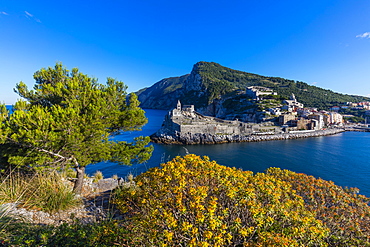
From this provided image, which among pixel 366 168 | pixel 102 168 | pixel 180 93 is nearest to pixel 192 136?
pixel 102 168

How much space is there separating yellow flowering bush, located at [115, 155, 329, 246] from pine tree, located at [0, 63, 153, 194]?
152 inches

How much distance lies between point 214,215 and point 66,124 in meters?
5.62

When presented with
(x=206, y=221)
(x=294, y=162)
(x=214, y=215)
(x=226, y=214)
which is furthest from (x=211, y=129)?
(x=206, y=221)

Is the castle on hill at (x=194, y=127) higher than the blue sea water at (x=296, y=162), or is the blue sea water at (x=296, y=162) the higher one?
the castle on hill at (x=194, y=127)

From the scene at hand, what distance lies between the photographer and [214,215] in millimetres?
2920

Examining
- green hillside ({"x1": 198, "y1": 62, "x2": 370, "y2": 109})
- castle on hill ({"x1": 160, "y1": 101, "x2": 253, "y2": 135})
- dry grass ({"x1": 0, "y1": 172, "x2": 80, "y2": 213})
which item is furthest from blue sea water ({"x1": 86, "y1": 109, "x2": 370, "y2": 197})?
green hillside ({"x1": 198, "y1": 62, "x2": 370, "y2": 109})

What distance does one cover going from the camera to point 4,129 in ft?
15.8

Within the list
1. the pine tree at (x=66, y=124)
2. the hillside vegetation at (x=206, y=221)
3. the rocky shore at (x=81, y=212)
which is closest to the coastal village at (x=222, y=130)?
the pine tree at (x=66, y=124)

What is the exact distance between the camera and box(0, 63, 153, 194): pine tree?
4.96 metres

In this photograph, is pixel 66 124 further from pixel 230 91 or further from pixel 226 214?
pixel 230 91

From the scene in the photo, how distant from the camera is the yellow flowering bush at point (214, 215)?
99.0 inches

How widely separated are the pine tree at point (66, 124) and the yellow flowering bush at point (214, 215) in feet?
12.7

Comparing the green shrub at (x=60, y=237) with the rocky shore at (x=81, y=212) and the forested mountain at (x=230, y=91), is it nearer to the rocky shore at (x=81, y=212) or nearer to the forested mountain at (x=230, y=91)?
the rocky shore at (x=81, y=212)

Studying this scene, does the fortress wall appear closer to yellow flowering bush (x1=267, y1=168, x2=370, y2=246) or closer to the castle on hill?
the castle on hill
